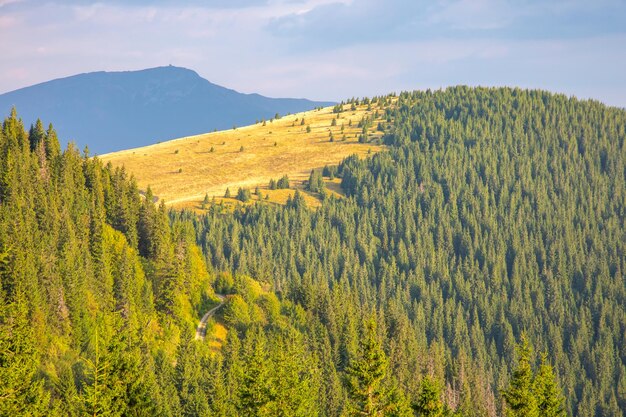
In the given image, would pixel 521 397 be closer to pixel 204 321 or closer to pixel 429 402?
pixel 429 402

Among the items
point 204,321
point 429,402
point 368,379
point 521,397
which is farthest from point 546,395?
point 204,321

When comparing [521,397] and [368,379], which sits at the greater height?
[368,379]

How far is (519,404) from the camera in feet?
152

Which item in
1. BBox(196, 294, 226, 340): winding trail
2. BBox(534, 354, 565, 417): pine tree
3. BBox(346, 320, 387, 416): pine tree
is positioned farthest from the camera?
BBox(196, 294, 226, 340): winding trail

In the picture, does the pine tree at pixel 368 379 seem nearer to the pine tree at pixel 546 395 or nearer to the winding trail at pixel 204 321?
the pine tree at pixel 546 395

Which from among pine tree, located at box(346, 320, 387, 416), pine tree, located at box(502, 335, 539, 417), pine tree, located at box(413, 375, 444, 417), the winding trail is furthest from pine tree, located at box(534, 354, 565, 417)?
the winding trail

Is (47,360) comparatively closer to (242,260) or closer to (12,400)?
(12,400)

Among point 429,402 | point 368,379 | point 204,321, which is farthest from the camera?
point 204,321

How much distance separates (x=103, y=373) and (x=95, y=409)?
303 centimetres

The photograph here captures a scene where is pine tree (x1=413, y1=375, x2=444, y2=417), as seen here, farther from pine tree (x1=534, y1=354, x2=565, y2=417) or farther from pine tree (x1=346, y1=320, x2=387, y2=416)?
pine tree (x1=534, y1=354, x2=565, y2=417)

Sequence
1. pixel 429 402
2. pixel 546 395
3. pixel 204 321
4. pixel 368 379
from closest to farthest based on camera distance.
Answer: pixel 429 402 → pixel 368 379 → pixel 546 395 → pixel 204 321

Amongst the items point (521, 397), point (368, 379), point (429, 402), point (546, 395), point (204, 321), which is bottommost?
point (204, 321)

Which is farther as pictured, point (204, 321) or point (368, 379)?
point (204, 321)

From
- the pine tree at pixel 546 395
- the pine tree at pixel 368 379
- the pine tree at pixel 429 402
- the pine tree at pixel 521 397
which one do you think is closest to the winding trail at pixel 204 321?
the pine tree at pixel 546 395
